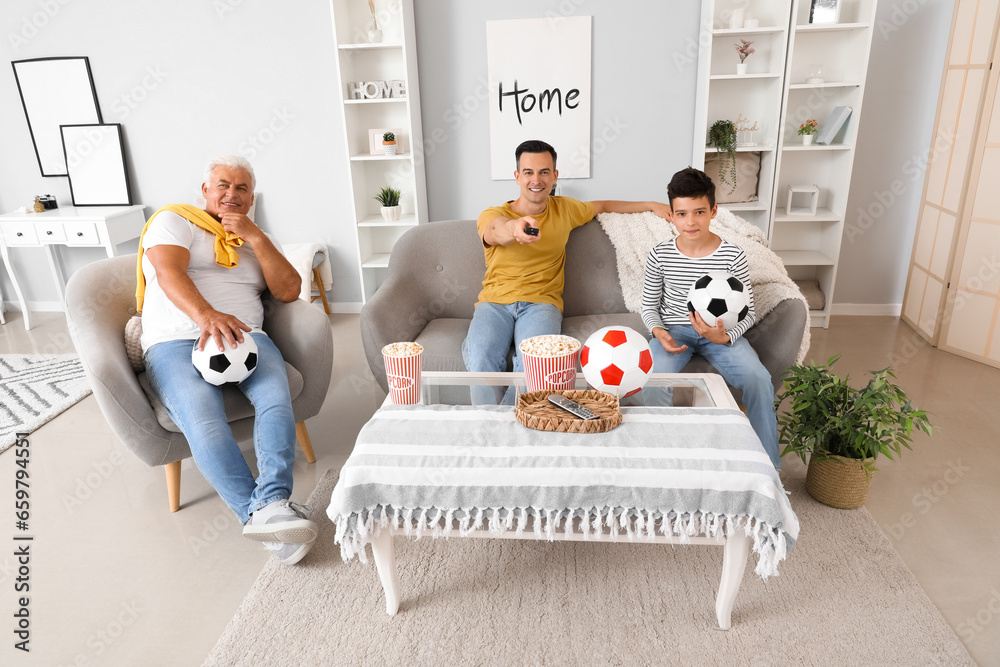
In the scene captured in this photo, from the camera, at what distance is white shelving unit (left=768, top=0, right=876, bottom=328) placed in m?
2.90

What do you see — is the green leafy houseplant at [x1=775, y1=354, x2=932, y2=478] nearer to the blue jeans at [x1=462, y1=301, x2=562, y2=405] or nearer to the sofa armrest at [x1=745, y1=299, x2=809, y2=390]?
the sofa armrest at [x1=745, y1=299, x2=809, y2=390]

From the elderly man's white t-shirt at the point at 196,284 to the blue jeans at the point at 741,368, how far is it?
1273 mm

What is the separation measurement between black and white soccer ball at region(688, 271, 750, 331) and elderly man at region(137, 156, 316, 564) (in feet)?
4.12

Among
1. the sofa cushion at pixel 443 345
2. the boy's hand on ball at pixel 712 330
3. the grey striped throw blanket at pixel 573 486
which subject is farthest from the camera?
the sofa cushion at pixel 443 345

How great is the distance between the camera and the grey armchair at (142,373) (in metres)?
1.71

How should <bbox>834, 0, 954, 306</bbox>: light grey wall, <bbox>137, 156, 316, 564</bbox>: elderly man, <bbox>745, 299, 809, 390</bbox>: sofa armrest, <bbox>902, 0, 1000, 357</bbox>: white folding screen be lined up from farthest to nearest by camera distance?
<bbox>834, 0, 954, 306</bbox>: light grey wall
<bbox>902, 0, 1000, 357</bbox>: white folding screen
<bbox>745, 299, 809, 390</bbox>: sofa armrest
<bbox>137, 156, 316, 564</bbox>: elderly man

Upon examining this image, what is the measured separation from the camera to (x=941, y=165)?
9.73ft

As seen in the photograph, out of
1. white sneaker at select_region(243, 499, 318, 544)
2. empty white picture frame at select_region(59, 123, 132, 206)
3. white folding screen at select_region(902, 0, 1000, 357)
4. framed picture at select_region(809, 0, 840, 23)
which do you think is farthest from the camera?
empty white picture frame at select_region(59, 123, 132, 206)

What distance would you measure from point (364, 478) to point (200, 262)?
3.38ft

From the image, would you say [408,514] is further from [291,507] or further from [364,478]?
[291,507]

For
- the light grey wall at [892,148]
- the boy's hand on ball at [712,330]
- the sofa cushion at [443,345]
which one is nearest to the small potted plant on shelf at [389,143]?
the sofa cushion at [443,345]

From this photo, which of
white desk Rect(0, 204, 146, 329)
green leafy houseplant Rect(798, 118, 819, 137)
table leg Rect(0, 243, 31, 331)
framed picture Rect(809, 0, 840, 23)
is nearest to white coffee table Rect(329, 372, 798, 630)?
green leafy houseplant Rect(798, 118, 819, 137)

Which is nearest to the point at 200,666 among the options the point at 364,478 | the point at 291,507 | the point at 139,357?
the point at 291,507

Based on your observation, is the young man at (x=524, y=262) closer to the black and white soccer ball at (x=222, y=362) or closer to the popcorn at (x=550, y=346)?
the popcorn at (x=550, y=346)
